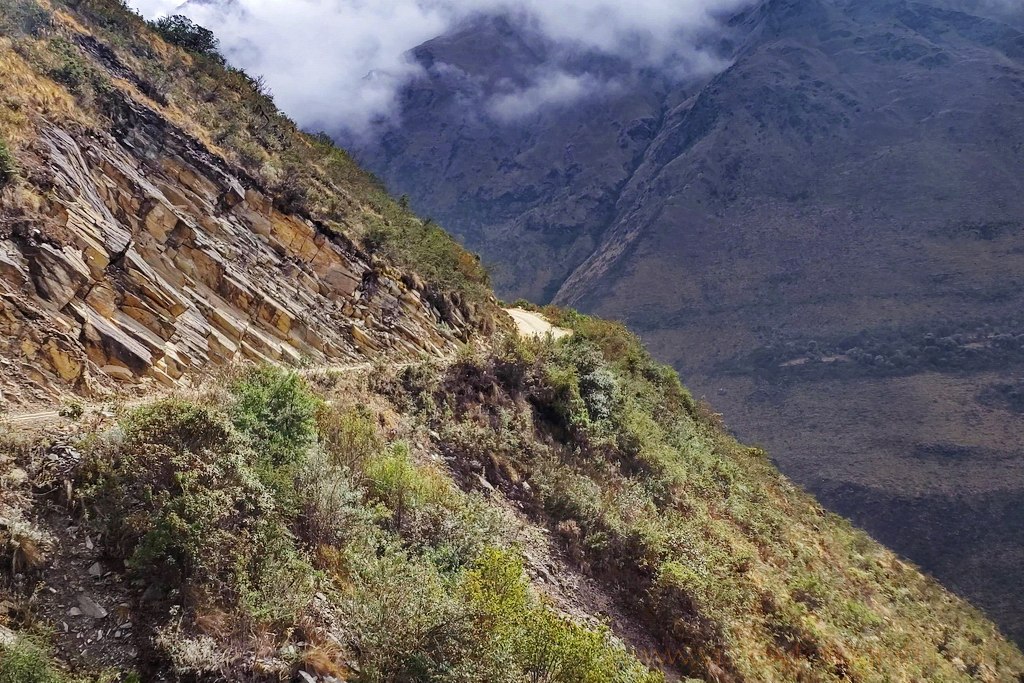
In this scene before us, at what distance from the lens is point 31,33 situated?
12.7m

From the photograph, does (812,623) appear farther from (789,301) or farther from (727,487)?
(789,301)

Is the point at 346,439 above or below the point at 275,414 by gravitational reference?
above

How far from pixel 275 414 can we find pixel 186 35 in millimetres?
17461

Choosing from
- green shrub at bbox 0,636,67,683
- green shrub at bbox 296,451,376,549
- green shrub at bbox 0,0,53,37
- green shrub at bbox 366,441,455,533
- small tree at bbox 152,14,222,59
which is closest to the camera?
green shrub at bbox 0,636,67,683

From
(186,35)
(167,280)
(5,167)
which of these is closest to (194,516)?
(5,167)

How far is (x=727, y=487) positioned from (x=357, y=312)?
869 cm

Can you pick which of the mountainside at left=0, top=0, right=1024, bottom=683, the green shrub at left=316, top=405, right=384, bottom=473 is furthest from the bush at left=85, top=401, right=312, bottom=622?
the green shrub at left=316, top=405, right=384, bottom=473

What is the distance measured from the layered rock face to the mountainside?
0.05 metres

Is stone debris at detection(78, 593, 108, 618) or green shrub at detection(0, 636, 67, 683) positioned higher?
stone debris at detection(78, 593, 108, 618)

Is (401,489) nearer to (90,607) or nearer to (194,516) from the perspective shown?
(194,516)

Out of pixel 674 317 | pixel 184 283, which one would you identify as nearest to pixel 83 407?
pixel 184 283

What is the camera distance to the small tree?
1947cm

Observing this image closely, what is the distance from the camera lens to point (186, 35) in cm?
2002

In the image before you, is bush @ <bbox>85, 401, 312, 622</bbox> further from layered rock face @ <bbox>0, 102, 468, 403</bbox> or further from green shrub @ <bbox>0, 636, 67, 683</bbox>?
layered rock face @ <bbox>0, 102, 468, 403</bbox>
